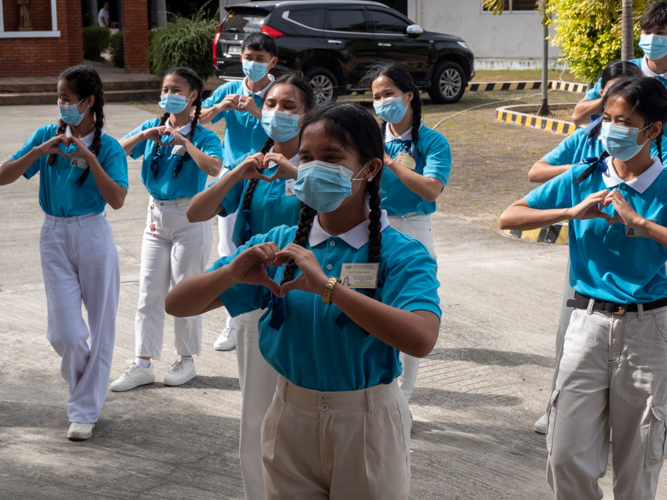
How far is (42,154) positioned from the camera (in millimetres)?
4504

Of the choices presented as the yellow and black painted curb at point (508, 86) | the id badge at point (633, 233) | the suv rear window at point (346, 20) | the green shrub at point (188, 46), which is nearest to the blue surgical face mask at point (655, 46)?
the id badge at point (633, 233)

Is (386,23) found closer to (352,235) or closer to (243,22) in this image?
(243,22)

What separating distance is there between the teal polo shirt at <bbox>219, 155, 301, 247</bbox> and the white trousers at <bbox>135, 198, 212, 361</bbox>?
166cm

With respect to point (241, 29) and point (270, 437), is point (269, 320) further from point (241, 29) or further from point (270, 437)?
point (241, 29)

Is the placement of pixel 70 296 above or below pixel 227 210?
below

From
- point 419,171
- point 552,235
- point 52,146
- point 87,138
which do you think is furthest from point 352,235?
point 552,235

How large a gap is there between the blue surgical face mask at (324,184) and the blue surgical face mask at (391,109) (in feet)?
7.76

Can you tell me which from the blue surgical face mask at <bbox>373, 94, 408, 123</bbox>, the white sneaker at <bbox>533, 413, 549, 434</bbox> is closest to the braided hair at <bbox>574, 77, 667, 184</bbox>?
the blue surgical face mask at <bbox>373, 94, 408, 123</bbox>

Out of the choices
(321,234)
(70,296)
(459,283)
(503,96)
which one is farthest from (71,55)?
(321,234)

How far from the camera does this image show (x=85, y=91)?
15.8ft

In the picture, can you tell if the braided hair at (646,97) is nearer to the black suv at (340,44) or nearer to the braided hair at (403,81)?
the braided hair at (403,81)

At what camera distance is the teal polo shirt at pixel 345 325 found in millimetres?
2412

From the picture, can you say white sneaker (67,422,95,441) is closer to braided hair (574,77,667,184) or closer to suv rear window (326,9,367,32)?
braided hair (574,77,667,184)

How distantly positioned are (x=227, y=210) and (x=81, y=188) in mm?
1324
